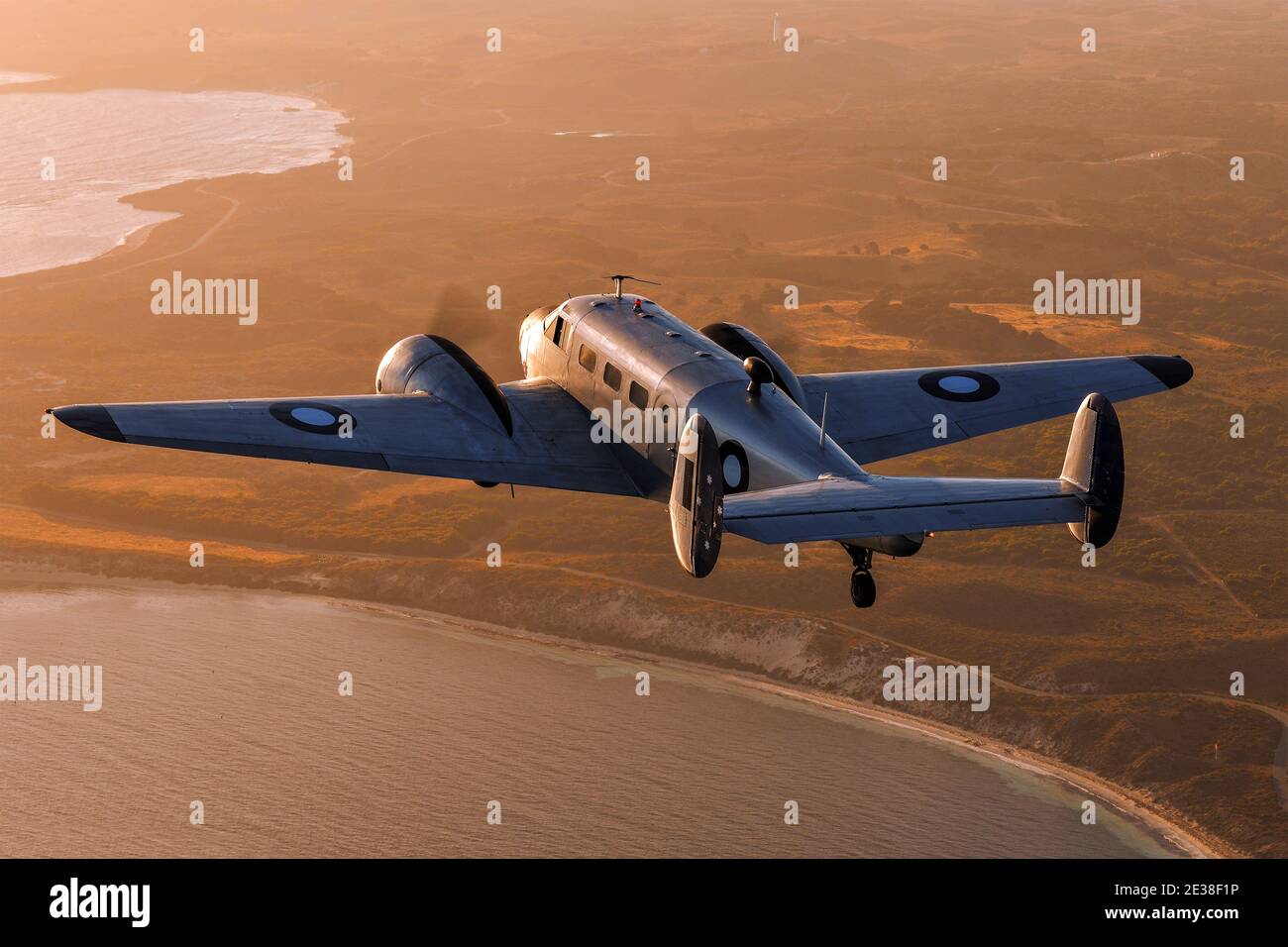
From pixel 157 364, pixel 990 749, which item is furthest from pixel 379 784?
pixel 157 364

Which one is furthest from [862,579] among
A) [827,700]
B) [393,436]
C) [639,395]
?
[827,700]

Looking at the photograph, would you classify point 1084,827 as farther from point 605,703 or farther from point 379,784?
point 379,784

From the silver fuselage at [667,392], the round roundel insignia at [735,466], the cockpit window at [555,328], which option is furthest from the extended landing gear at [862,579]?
the cockpit window at [555,328]

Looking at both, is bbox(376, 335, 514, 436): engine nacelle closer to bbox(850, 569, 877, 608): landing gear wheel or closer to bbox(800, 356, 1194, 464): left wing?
bbox(800, 356, 1194, 464): left wing

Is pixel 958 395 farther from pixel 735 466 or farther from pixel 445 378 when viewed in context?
pixel 445 378

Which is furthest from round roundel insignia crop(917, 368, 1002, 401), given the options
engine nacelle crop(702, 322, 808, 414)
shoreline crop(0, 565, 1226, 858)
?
shoreline crop(0, 565, 1226, 858)
